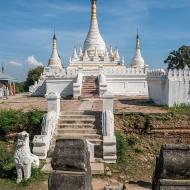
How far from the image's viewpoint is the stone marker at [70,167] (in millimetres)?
4586

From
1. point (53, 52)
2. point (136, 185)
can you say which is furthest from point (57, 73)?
point (136, 185)

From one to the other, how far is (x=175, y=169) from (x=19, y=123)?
10047 mm

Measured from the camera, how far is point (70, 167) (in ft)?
15.7

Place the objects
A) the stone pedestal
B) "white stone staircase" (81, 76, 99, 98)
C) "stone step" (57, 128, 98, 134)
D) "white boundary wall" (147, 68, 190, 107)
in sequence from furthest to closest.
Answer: "white stone staircase" (81, 76, 99, 98), "white boundary wall" (147, 68, 190, 107), the stone pedestal, "stone step" (57, 128, 98, 134)

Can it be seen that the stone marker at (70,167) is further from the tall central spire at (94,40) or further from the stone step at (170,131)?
the tall central spire at (94,40)

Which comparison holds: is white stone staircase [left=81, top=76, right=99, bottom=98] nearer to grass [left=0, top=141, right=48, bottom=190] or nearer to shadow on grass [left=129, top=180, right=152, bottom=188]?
grass [left=0, top=141, right=48, bottom=190]

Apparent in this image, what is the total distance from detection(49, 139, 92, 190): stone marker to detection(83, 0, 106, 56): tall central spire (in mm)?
35456

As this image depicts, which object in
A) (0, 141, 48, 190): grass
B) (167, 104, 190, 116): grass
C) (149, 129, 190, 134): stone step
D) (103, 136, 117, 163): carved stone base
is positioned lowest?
(0, 141, 48, 190): grass

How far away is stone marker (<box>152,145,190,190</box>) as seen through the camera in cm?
434

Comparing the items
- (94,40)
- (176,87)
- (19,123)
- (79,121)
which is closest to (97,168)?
(79,121)

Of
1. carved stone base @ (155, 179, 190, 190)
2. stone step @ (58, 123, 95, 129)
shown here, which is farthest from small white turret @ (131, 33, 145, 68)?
carved stone base @ (155, 179, 190, 190)

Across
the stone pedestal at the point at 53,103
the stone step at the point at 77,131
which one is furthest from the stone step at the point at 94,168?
the stone pedestal at the point at 53,103

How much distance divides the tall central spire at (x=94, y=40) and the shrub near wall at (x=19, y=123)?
26.7 meters

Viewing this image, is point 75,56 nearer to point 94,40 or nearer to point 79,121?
point 94,40
